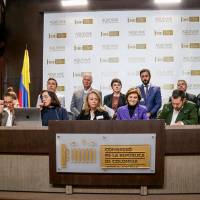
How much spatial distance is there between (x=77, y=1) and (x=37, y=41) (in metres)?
1.01

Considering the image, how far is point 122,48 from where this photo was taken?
236 inches

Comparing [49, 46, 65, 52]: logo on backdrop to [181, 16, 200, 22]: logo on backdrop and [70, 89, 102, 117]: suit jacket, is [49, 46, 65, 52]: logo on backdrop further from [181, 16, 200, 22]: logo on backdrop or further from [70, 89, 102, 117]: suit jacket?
[181, 16, 200, 22]: logo on backdrop

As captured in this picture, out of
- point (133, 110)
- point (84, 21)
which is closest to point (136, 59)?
point (84, 21)

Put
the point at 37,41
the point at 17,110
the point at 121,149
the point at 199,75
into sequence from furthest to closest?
the point at 37,41
the point at 199,75
the point at 17,110
the point at 121,149

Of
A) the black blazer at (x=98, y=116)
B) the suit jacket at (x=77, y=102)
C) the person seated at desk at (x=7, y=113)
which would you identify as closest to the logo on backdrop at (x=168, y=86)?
the suit jacket at (x=77, y=102)

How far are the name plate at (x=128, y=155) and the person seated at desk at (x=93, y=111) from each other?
116 centimetres

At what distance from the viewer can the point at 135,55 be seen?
19.5 ft

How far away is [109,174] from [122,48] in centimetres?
434

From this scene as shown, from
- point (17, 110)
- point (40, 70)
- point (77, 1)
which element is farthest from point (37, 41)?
point (17, 110)

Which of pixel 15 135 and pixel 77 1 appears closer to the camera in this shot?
pixel 15 135

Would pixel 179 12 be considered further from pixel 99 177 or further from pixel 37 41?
pixel 99 177

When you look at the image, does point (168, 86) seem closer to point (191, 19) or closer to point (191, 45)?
point (191, 45)

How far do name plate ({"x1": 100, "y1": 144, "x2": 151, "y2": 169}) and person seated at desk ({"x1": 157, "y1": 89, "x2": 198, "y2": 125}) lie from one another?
1.40 meters

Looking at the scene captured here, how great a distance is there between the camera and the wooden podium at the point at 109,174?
184 centimetres
